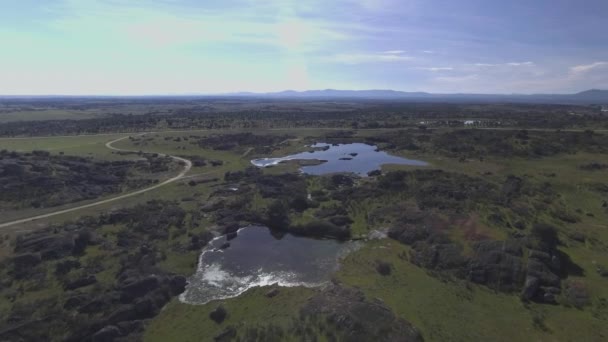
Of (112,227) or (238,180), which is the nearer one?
(112,227)

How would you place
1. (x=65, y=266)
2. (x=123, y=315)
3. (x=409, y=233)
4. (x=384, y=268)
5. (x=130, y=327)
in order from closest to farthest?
(x=130, y=327)
(x=123, y=315)
(x=384, y=268)
(x=65, y=266)
(x=409, y=233)

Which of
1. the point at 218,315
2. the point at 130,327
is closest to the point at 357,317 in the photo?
the point at 218,315

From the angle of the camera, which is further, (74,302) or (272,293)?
(272,293)

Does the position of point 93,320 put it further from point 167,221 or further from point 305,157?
point 305,157

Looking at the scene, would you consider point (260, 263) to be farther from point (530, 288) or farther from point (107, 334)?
point (530, 288)

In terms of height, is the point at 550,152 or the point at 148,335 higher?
the point at 550,152

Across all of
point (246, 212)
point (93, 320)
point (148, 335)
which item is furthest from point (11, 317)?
point (246, 212)
